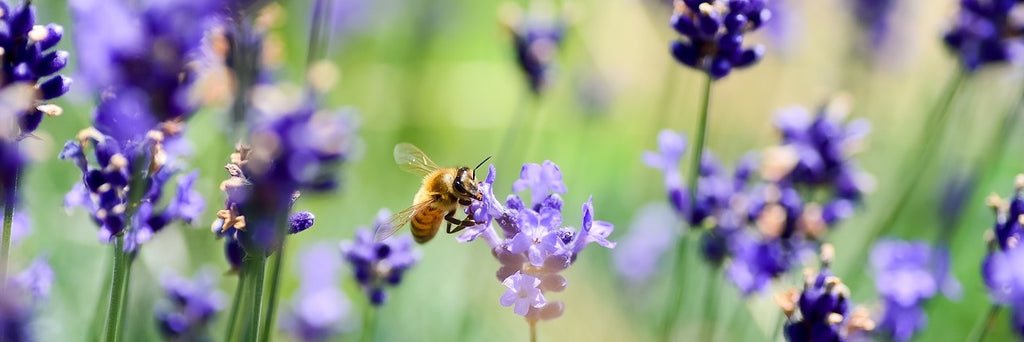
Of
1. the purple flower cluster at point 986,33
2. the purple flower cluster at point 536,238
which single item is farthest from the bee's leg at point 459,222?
the purple flower cluster at point 986,33

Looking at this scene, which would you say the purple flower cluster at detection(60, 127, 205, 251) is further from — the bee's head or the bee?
the bee's head

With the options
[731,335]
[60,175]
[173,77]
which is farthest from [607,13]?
[173,77]

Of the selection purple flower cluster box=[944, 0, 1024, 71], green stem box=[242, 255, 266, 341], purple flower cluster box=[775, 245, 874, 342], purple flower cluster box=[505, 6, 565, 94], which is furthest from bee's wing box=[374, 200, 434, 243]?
purple flower cluster box=[944, 0, 1024, 71]

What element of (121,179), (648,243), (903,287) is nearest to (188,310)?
(121,179)

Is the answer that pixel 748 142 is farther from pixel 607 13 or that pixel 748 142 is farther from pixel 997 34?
pixel 997 34

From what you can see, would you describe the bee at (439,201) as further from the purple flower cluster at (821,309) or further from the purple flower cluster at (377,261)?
the purple flower cluster at (821,309)

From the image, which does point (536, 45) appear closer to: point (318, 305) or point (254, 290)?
point (318, 305)
